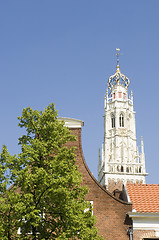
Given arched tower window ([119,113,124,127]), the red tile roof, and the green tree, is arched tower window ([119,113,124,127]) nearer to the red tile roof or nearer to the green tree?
the red tile roof

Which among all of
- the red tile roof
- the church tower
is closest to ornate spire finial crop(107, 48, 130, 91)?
the church tower

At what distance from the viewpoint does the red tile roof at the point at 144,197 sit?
19.7 meters

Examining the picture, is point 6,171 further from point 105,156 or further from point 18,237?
point 105,156

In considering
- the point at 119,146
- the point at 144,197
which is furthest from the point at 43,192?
the point at 119,146

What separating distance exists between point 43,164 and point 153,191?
29.6ft

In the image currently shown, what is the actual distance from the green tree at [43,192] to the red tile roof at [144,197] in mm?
5579

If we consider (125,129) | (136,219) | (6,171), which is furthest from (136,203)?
(125,129)

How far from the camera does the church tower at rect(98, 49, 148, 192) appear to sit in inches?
2921

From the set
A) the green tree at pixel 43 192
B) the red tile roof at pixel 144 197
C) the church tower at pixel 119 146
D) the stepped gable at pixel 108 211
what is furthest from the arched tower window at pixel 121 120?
the green tree at pixel 43 192

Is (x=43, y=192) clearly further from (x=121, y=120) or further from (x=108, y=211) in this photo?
(x=121, y=120)

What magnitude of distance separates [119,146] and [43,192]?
6799 cm

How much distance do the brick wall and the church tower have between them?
51.2 m

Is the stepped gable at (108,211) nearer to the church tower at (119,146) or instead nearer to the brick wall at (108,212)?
the brick wall at (108,212)

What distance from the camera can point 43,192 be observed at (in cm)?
1462
